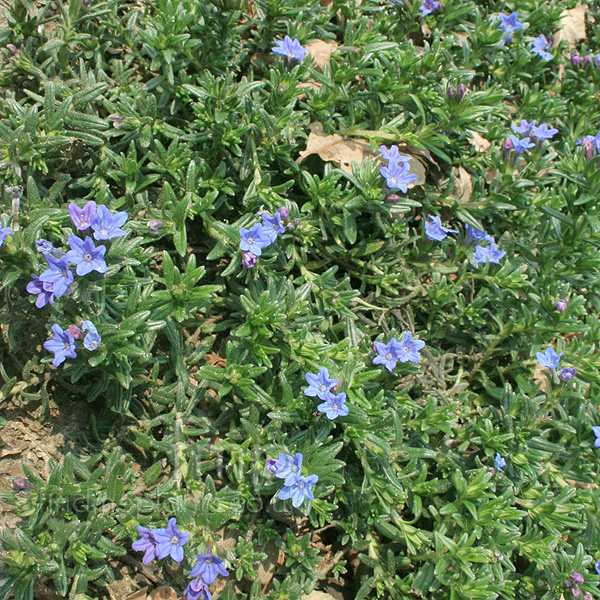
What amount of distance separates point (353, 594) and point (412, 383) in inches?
75.0

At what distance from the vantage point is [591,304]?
238 inches

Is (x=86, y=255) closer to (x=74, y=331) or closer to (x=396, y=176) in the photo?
(x=74, y=331)

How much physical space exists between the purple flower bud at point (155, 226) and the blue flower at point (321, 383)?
1.71m

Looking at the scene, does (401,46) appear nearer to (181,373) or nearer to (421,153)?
(421,153)

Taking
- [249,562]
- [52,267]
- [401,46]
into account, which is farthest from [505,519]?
[401,46]

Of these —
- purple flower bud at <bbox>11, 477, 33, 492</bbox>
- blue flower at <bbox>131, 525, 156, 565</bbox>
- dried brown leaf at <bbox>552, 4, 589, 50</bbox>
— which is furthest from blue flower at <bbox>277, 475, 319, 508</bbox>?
dried brown leaf at <bbox>552, 4, 589, 50</bbox>

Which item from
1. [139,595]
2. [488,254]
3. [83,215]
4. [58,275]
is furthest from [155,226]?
[488,254]

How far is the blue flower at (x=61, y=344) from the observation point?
12.3ft

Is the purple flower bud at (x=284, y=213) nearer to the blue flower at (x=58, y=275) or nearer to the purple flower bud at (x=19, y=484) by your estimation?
the blue flower at (x=58, y=275)

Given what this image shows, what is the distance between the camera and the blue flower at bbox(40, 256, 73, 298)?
367 cm

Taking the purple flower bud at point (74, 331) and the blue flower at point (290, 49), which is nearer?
the purple flower bud at point (74, 331)

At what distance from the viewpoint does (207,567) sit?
3.74 metres

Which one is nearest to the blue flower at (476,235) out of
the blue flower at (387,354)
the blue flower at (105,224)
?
the blue flower at (387,354)

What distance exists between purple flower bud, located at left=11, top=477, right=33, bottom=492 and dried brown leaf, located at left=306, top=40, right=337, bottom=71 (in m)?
4.91
